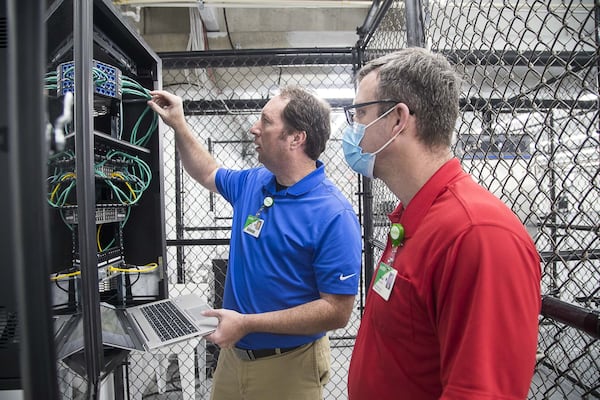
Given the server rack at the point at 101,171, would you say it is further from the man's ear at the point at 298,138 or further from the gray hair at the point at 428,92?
the gray hair at the point at 428,92

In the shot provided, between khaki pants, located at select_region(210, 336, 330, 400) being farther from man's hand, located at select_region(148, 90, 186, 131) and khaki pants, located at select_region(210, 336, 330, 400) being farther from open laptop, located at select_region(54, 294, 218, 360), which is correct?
man's hand, located at select_region(148, 90, 186, 131)

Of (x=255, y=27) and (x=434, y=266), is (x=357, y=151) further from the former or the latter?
(x=255, y=27)

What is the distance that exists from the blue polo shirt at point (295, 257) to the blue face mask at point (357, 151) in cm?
45

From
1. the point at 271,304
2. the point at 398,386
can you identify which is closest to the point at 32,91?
the point at 398,386

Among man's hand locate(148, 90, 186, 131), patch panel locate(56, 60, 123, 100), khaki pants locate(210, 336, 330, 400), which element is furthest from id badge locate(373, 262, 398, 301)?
man's hand locate(148, 90, 186, 131)

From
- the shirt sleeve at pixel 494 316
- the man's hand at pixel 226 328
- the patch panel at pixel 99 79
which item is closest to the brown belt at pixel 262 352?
the man's hand at pixel 226 328

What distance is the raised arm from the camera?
1.57 metres

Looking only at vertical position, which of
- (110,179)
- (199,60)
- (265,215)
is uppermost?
(199,60)

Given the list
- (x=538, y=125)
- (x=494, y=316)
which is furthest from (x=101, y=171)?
(x=538, y=125)

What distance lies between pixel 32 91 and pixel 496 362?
0.74 m

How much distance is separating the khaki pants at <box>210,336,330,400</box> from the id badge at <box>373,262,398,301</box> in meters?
0.76

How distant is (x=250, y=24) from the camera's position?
3.68 m

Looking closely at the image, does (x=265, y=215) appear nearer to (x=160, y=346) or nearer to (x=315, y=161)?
(x=315, y=161)

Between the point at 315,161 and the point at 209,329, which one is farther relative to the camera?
the point at 315,161
